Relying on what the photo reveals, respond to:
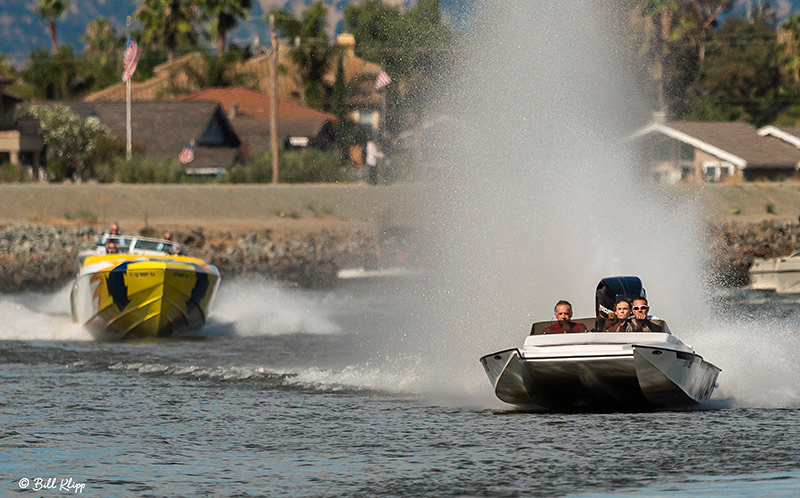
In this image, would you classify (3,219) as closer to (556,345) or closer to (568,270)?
(568,270)

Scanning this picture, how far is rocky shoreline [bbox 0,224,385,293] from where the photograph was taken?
58594 mm

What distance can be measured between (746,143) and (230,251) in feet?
129

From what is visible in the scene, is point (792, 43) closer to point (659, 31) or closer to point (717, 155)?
point (717, 155)

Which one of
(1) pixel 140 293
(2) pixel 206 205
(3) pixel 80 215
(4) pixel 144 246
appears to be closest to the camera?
(1) pixel 140 293

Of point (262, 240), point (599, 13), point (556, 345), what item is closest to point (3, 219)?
point (262, 240)

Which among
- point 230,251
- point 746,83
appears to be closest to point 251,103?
point 746,83

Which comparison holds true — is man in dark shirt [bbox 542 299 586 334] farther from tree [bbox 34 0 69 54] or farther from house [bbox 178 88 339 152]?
tree [bbox 34 0 69 54]

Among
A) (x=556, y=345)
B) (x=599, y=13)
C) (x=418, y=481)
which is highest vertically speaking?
(x=599, y=13)

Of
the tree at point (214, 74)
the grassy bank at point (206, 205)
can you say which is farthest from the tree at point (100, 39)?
the grassy bank at point (206, 205)

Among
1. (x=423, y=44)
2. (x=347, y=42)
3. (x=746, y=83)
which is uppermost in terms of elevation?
(x=347, y=42)

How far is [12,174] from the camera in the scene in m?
75.4

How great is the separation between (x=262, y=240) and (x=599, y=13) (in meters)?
33.8

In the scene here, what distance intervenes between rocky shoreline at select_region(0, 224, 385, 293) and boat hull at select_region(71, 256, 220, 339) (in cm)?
2148

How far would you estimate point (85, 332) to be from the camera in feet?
113
